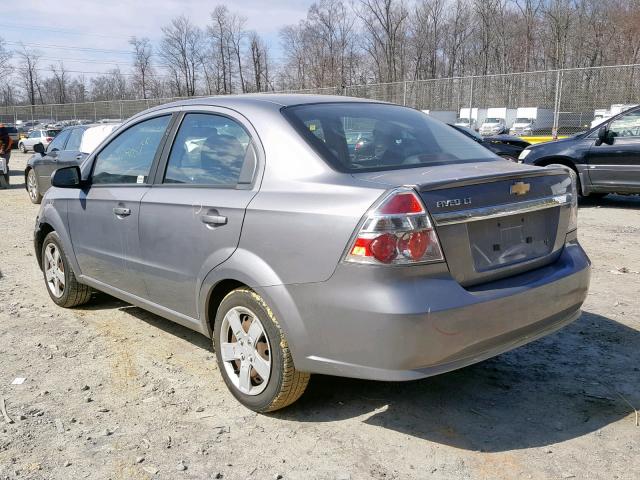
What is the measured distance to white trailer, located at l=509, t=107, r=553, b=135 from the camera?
1883cm

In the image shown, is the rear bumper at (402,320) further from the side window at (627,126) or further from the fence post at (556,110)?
the fence post at (556,110)

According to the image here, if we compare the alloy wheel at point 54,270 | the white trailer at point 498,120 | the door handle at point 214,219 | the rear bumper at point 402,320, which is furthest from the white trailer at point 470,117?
→ the rear bumper at point 402,320

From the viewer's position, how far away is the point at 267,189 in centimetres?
312

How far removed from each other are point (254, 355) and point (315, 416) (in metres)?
0.47

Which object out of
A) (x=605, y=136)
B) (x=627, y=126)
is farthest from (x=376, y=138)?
(x=627, y=126)

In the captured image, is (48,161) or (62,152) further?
(48,161)

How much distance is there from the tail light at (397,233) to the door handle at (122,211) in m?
1.98

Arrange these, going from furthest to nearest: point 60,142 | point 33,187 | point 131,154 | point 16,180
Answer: point 16,180
point 33,187
point 60,142
point 131,154

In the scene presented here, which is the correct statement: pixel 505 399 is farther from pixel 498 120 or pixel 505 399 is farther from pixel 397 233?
pixel 498 120

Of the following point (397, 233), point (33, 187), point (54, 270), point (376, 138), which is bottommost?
point (33, 187)

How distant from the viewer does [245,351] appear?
3.28 meters

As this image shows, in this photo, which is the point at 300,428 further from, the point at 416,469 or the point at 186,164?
the point at 186,164

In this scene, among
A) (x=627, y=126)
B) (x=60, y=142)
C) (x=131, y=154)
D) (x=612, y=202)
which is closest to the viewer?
(x=131, y=154)

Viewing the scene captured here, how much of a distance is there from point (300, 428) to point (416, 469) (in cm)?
68
